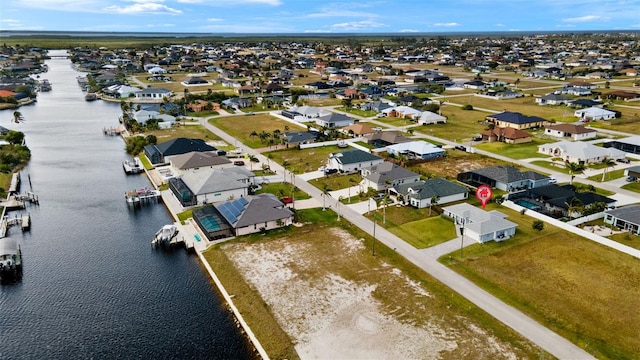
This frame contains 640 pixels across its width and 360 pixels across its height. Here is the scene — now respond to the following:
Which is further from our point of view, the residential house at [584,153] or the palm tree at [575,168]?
the residential house at [584,153]

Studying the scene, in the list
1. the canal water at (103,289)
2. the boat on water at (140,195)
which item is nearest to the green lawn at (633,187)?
the canal water at (103,289)

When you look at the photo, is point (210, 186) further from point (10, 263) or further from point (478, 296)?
point (478, 296)

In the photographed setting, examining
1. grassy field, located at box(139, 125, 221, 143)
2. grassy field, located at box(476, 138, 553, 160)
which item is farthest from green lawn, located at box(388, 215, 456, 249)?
grassy field, located at box(139, 125, 221, 143)

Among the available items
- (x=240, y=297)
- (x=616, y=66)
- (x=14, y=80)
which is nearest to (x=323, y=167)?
(x=240, y=297)

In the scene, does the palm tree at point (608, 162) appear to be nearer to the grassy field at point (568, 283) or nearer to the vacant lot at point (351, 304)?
the grassy field at point (568, 283)

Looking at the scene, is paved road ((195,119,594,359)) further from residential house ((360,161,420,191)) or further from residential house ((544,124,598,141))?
residential house ((544,124,598,141))

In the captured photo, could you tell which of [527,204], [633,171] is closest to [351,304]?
[527,204]

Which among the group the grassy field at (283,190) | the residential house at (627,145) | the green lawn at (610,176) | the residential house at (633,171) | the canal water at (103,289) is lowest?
the canal water at (103,289)
